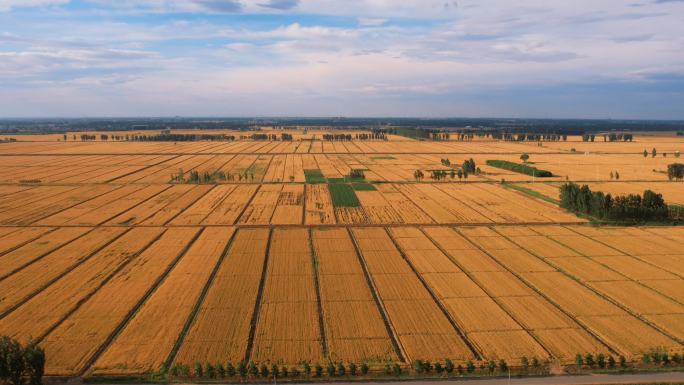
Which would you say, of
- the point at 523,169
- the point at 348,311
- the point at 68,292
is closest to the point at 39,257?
the point at 68,292

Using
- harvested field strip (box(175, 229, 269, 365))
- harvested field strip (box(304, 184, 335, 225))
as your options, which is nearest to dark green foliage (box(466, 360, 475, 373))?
harvested field strip (box(175, 229, 269, 365))

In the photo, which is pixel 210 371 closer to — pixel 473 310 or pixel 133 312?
pixel 133 312

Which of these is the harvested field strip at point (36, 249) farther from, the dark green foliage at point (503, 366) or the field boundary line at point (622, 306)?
the field boundary line at point (622, 306)

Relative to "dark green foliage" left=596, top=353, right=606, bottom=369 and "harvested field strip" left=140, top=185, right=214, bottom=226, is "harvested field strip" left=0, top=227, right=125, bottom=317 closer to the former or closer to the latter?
"harvested field strip" left=140, top=185, right=214, bottom=226

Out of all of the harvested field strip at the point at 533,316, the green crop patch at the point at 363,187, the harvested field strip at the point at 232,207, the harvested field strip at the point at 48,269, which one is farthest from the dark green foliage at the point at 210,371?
the green crop patch at the point at 363,187

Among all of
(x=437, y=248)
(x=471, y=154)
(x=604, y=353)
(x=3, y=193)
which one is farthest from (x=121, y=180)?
(x=471, y=154)

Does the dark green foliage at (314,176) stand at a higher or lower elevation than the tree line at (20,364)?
higher
